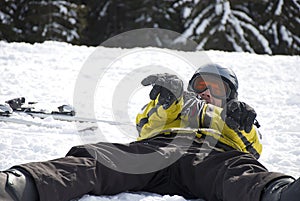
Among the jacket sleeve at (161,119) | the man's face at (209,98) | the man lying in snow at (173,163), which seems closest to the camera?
the man lying in snow at (173,163)

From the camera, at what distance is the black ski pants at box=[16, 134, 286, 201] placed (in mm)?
2290

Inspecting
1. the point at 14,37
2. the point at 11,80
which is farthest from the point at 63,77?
the point at 14,37

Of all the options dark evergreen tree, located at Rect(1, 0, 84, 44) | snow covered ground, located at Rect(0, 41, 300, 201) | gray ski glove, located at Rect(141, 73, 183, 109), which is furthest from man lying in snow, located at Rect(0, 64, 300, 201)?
dark evergreen tree, located at Rect(1, 0, 84, 44)

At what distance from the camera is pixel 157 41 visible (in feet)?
53.0

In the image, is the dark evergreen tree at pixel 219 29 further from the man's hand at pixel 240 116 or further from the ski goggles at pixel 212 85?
the man's hand at pixel 240 116

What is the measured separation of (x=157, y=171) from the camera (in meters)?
2.67

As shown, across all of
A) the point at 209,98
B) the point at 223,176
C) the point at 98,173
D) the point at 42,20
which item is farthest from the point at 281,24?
the point at 98,173

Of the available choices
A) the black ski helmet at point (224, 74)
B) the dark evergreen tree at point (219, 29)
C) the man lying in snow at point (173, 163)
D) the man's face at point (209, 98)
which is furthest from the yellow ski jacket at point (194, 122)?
the dark evergreen tree at point (219, 29)

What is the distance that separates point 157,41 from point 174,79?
42.9ft

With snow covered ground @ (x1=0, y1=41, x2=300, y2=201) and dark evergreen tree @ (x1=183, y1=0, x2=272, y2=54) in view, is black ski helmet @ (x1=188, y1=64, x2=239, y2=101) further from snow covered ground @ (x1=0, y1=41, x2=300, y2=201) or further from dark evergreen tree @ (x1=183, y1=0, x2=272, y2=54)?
dark evergreen tree @ (x1=183, y1=0, x2=272, y2=54)

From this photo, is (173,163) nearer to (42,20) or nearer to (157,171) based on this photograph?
(157,171)

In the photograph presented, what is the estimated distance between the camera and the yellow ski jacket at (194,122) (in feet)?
9.38

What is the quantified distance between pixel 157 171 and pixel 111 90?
3.04 m

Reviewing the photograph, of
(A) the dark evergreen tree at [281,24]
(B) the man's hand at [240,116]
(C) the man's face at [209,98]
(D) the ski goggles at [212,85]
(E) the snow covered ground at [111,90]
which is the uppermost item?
(B) the man's hand at [240,116]
